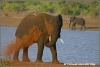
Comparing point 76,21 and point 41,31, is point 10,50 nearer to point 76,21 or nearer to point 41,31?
point 41,31

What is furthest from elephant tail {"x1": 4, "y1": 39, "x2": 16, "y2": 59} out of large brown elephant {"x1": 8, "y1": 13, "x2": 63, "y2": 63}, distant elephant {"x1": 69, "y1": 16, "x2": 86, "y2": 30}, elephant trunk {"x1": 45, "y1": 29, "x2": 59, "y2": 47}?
distant elephant {"x1": 69, "y1": 16, "x2": 86, "y2": 30}

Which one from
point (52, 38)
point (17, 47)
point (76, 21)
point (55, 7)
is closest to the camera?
point (52, 38)

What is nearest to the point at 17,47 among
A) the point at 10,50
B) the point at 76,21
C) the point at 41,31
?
the point at 10,50

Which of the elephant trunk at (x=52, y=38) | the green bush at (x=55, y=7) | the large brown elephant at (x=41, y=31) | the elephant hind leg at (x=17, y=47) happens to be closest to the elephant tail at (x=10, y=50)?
the elephant hind leg at (x=17, y=47)

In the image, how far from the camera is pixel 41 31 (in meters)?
10.3

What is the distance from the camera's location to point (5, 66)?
30.1 feet

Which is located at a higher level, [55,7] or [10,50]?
[10,50]

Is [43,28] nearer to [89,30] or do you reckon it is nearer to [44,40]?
[44,40]

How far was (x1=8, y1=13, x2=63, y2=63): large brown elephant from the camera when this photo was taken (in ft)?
33.5

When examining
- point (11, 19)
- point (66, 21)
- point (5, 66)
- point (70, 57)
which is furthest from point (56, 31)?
point (66, 21)

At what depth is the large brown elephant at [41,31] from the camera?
33.5ft

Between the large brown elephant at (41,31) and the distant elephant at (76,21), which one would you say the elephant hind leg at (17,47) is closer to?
the large brown elephant at (41,31)

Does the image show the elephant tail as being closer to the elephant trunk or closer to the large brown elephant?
the large brown elephant

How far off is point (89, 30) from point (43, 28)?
12949 millimetres
